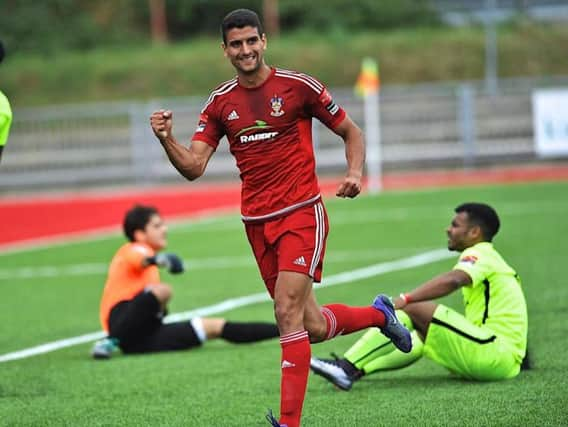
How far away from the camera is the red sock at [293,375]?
6.27m

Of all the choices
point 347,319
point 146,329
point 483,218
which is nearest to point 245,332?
point 146,329

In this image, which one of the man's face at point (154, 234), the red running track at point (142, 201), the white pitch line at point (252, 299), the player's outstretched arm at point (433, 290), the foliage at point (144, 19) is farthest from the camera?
the foliage at point (144, 19)

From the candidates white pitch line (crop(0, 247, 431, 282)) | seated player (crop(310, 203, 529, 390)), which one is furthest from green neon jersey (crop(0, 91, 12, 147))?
white pitch line (crop(0, 247, 431, 282))

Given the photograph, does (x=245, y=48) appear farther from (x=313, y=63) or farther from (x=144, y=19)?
(x=144, y=19)

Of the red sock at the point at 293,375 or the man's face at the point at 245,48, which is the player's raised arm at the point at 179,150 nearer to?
the man's face at the point at 245,48

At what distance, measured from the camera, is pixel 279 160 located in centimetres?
663

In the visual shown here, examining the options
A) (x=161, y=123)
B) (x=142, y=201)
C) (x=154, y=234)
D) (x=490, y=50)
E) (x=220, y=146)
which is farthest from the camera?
(x=490, y=50)

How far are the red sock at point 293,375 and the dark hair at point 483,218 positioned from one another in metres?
2.01

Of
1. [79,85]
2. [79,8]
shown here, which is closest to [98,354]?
[79,85]

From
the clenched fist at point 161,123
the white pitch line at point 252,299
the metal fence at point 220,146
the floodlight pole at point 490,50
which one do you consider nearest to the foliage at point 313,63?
the floodlight pole at point 490,50

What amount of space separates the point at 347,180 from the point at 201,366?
9.91 ft

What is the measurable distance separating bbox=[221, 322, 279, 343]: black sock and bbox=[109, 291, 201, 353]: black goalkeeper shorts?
0.25 metres

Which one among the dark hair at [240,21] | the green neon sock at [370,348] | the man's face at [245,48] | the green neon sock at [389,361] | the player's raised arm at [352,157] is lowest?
the green neon sock at [389,361]

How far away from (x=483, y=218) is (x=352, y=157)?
5.33ft
